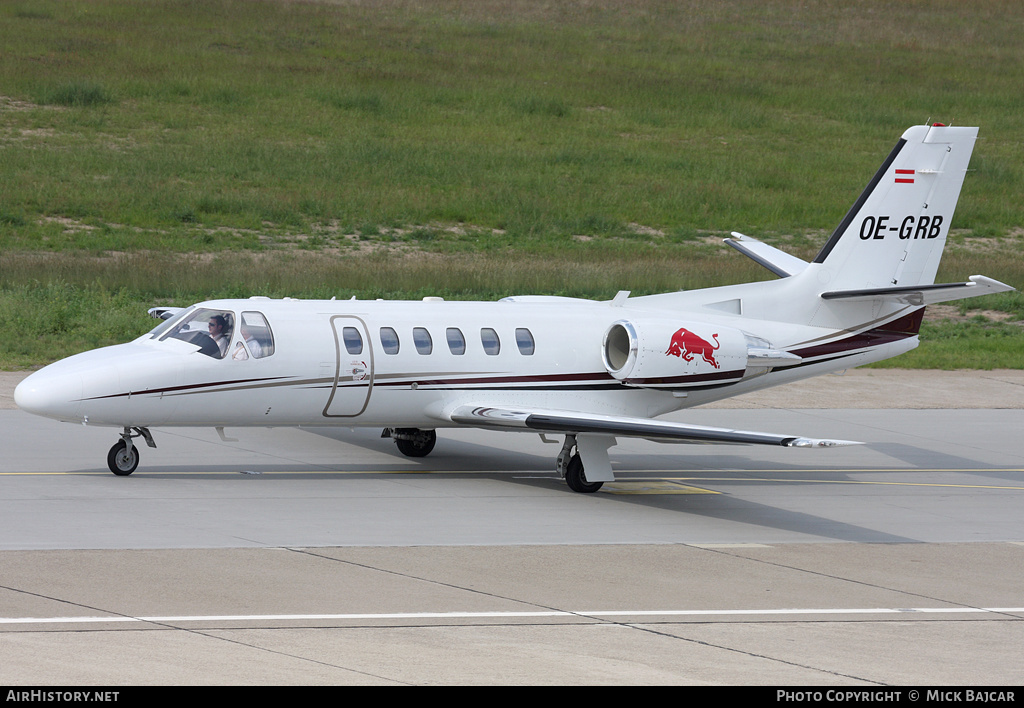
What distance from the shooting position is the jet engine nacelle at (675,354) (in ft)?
60.3

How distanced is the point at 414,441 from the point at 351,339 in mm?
2473

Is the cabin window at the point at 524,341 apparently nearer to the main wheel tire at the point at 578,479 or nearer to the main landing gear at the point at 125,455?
the main wheel tire at the point at 578,479

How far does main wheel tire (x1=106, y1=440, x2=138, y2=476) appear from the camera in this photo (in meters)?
16.8

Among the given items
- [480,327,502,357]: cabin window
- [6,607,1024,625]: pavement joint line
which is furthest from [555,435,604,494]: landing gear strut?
[6,607,1024,625]: pavement joint line

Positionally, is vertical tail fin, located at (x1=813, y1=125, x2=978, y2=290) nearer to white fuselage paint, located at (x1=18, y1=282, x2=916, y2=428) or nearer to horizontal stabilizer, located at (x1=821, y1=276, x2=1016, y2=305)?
horizontal stabilizer, located at (x1=821, y1=276, x2=1016, y2=305)

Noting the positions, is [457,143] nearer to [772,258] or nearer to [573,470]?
[772,258]

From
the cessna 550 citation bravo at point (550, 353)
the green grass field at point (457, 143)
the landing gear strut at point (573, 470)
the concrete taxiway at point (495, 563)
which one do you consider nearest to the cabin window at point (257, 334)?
the cessna 550 citation bravo at point (550, 353)

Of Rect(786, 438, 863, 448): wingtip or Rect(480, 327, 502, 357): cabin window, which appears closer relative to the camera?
Rect(786, 438, 863, 448): wingtip

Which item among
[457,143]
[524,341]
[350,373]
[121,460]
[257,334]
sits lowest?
[121,460]

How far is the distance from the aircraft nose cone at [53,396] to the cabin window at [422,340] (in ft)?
14.5

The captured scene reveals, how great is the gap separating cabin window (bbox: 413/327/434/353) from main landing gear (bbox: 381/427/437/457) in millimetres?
1874

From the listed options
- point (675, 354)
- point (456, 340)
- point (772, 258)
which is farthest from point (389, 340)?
point (772, 258)

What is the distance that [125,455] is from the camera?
55.3 ft

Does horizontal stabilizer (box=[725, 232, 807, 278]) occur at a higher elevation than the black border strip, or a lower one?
lower
